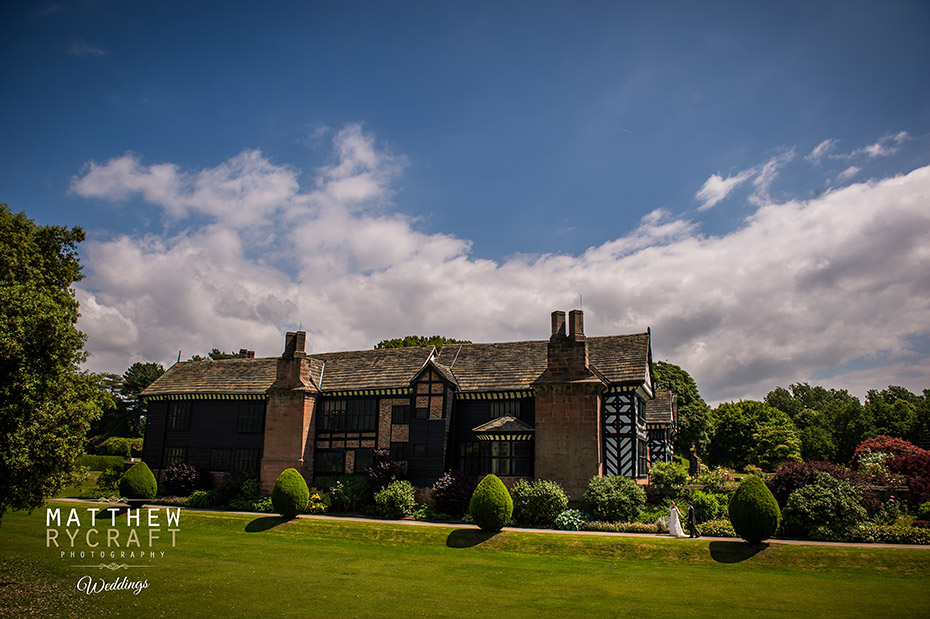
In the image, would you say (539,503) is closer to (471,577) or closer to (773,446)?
(471,577)

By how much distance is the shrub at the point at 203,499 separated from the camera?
106 ft

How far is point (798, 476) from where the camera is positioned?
2309cm

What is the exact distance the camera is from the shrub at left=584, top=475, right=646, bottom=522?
25.6 m

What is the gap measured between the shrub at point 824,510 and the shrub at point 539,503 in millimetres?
8818

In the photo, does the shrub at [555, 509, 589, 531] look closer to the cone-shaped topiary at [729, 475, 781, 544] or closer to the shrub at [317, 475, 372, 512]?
the cone-shaped topiary at [729, 475, 781, 544]

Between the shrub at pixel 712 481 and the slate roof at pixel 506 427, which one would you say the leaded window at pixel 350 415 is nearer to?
the slate roof at pixel 506 427

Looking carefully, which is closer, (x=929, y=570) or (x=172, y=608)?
(x=172, y=608)

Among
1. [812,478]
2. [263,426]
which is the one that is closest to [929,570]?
[812,478]

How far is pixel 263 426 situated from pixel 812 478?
2863 cm

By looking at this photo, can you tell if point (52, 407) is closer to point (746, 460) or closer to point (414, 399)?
point (414, 399)

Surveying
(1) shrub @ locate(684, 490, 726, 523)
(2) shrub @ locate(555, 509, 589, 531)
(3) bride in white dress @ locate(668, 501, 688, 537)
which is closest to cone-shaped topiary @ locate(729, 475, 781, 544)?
(3) bride in white dress @ locate(668, 501, 688, 537)

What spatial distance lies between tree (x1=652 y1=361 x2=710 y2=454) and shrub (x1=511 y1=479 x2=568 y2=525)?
29.3 meters

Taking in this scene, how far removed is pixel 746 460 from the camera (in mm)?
55031

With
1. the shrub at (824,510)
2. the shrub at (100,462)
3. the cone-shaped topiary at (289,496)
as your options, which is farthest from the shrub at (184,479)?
the shrub at (824,510)
